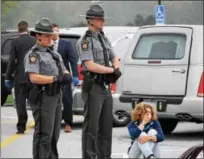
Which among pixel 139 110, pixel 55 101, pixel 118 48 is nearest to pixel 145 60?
pixel 118 48

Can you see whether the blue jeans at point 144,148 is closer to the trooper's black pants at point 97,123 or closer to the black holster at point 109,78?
the trooper's black pants at point 97,123

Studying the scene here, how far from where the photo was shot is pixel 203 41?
42.0 feet

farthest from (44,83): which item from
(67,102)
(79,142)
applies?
(67,102)

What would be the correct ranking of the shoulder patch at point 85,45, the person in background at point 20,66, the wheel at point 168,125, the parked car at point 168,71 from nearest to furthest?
the shoulder patch at point 85,45 → the parked car at point 168,71 → the person in background at point 20,66 → the wheel at point 168,125

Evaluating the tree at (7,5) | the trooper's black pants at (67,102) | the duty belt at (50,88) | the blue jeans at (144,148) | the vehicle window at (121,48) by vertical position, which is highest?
the duty belt at (50,88)

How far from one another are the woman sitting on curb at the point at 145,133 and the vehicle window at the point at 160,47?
135 inches

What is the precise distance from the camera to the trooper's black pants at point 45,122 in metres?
8.62

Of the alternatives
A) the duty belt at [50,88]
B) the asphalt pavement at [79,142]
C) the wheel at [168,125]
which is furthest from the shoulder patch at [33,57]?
the wheel at [168,125]

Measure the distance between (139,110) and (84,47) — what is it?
109 centimetres

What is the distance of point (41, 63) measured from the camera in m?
8.64

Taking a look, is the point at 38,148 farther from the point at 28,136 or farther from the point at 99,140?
the point at 28,136

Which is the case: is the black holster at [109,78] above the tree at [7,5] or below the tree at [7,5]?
above

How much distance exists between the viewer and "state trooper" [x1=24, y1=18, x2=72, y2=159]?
28.2ft


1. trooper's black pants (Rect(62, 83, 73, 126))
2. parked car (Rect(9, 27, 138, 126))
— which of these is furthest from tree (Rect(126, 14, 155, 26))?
trooper's black pants (Rect(62, 83, 73, 126))
